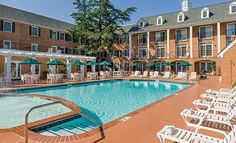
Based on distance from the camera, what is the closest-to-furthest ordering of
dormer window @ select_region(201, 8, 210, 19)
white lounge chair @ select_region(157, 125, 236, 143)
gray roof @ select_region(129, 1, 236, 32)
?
white lounge chair @ select_region(157, 125, 236, 143)
gray roof @ select_region(129, 1, 236, 32)
dormer window @ select_region(201, 8, 210, 19)

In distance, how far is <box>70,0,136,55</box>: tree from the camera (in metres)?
31.1

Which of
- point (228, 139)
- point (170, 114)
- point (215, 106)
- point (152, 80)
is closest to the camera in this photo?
point (228, 139)

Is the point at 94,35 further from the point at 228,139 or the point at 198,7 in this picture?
the point at 228,139

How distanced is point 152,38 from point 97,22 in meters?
10.2

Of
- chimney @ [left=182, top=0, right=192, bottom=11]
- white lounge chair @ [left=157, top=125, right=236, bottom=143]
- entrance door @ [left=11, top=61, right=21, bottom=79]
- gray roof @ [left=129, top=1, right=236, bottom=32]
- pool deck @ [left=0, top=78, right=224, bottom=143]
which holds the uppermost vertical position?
chimney @ [left=182, top=0, right=192, bottom=11]

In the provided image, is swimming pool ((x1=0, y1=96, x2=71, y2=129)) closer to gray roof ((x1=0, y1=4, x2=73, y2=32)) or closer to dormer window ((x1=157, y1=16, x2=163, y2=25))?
gray roof ((x1=0, y1=4, x2=73, y2=32))

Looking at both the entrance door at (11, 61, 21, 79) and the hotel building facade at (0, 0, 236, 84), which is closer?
the entrance door at (11, 61, 21, 79)

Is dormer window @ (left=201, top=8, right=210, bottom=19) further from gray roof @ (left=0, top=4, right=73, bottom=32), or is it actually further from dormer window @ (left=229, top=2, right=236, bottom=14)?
gray roof @ (left=0, top=4, right=73, bottom=32)

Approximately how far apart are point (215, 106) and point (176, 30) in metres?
26.6

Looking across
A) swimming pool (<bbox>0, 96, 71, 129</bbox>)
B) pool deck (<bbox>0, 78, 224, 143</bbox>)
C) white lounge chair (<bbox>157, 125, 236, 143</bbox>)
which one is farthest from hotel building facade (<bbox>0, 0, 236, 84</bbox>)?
white lounge chair (<bbox>157, 125, 236, 143</bbox>)

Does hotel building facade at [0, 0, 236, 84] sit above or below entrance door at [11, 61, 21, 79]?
above

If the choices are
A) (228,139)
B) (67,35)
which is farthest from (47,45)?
(228,139)

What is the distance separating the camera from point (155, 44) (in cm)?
3259

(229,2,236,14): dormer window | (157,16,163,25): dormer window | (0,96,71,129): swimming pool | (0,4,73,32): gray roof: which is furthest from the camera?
(157,16,163,25): dormer window
